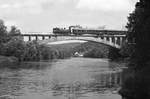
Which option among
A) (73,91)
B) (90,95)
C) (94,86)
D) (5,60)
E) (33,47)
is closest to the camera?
(90,95)

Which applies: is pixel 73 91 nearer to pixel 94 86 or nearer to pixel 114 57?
pixel 94 86

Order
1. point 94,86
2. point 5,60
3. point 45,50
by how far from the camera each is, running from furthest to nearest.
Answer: point 45,50 → point 5,60 → point 94,86

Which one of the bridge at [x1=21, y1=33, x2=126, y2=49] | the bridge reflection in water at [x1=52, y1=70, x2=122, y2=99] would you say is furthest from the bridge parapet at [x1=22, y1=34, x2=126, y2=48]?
the bridge reflection in water at [x1=52, y1=70, x2=122, y2=99]

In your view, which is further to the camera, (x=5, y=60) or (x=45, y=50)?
(x=45, y=50)

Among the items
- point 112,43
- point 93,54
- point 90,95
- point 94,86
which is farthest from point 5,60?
point 93,54

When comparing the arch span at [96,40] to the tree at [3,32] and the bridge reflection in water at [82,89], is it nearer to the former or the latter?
the tree at [3,32]

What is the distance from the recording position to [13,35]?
361 feet

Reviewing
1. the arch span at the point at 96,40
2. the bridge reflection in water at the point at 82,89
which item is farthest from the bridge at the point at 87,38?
the bridge reflection in water at the point at 82,89

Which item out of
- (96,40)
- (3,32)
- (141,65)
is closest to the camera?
(141,65)

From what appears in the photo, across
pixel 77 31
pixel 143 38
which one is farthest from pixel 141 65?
pixel 77 31

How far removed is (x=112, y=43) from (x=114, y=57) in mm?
8323

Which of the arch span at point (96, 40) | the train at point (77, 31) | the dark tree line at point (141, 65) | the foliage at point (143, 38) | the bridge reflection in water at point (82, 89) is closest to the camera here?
the dark tree line at point (141, 65)

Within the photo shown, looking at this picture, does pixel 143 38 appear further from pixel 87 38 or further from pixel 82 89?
pixel 87 38

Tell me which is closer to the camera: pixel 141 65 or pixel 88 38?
pixel 141 65
